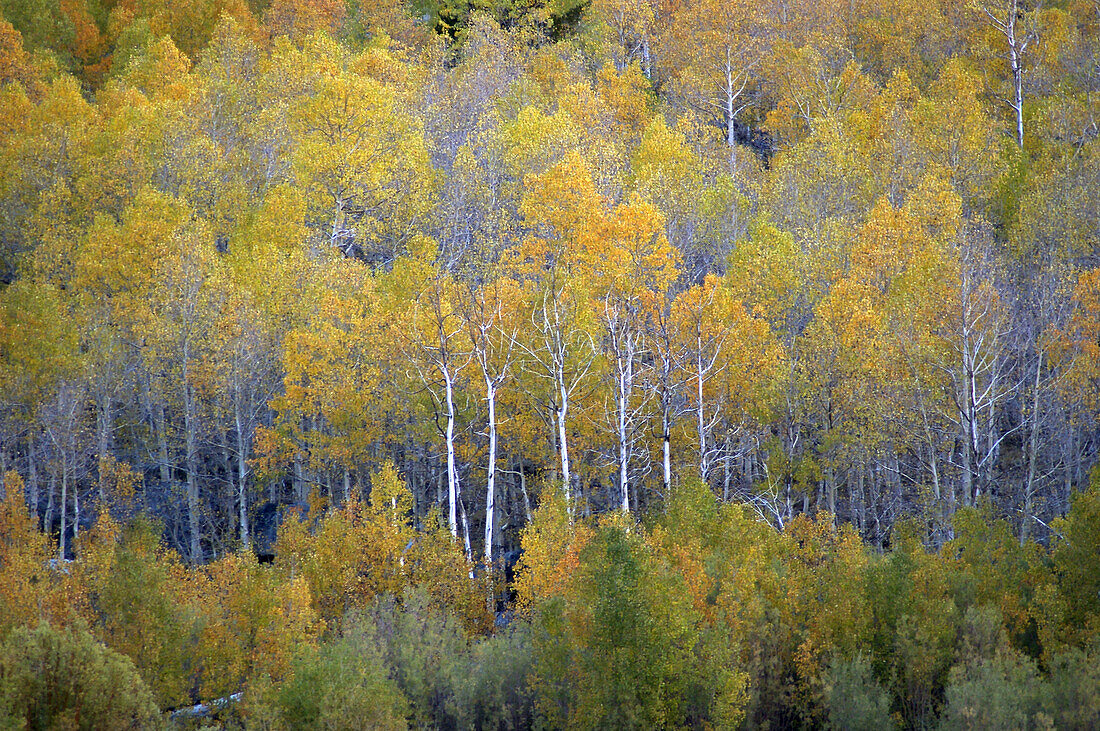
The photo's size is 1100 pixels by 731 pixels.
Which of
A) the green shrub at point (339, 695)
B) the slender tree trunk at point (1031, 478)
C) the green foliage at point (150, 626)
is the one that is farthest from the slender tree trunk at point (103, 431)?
the slender tree trunk at point (1031, 478)

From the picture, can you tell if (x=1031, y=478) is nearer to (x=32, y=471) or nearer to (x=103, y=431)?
(x=103, y=431)

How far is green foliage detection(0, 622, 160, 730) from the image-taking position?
60.9 ft

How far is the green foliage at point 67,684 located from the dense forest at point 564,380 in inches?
3.4

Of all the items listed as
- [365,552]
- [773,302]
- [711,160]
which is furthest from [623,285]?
[711,160]

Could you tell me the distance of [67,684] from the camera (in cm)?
1888

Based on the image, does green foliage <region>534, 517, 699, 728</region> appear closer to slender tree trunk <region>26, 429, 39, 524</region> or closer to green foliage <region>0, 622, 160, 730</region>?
green foliage <region>0, 622, 160, 730</region>

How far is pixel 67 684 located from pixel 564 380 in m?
20.8

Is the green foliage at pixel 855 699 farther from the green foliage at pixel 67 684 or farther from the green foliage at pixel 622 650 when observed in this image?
the green foliage at pixel 67 684

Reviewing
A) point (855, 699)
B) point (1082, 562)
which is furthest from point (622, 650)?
point (1082, 562)

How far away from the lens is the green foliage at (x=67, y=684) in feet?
60.9

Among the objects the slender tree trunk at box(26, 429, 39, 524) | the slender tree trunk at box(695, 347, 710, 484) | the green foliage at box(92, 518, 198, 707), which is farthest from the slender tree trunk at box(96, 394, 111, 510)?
the slender tree trunk at box(695, 347, 710, 484)

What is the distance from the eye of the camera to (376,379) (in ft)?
123

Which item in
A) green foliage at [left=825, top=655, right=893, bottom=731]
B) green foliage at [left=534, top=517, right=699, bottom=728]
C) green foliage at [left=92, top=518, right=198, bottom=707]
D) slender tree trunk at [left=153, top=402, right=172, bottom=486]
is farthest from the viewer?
slender tree trunk at [left=153, top=402, right=172, bottom=486]

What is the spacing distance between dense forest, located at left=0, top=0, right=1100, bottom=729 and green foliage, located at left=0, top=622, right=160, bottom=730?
0.09 meters
